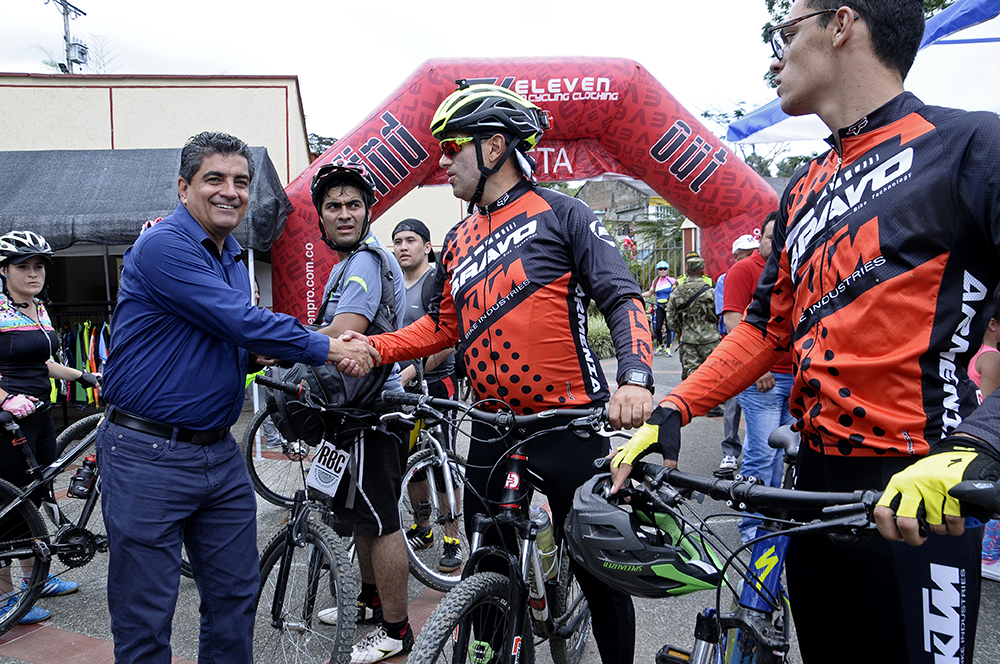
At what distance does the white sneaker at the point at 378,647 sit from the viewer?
9.62ft

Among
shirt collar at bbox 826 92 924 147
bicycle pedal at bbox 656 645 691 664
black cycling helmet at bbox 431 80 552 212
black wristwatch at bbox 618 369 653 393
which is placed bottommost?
bicycle pedal at bbox 656 645 691 664

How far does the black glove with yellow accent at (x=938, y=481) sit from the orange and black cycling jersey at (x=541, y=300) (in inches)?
43.6

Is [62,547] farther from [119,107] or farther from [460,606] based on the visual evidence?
[119,107]

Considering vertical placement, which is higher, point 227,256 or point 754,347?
point 227,256

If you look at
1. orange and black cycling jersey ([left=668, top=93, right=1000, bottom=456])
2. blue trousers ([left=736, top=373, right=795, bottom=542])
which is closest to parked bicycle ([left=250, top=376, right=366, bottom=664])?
orange and black cycling jersey ([left=668, top=93, right=1000, bottom=456])

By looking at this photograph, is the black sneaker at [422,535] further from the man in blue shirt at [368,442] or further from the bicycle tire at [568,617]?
the bicycle tire at [568,617]

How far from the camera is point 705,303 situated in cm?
661

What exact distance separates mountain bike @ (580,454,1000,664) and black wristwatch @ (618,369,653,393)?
1.10ft

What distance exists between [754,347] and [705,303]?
16.3 ft

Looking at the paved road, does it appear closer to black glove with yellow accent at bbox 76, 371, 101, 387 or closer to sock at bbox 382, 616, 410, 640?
sock at bbox 382, 616, 410, 640

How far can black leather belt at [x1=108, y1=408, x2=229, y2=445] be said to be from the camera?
2.22m

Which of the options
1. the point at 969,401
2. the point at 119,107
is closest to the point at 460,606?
the point at 969,401

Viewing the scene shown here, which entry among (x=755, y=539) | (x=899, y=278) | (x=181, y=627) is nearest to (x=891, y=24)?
(x=899, y=278)

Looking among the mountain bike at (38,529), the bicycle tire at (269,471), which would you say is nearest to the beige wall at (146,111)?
the bicycle tire at (269,471)
